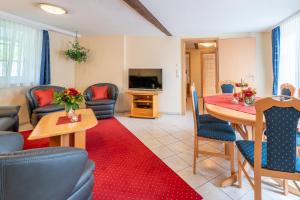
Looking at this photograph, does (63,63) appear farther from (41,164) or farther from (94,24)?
(41,164)

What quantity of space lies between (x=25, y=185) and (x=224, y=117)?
162 cm

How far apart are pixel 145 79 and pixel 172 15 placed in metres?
1.99

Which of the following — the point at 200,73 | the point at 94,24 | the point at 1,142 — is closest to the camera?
the point at 1,142

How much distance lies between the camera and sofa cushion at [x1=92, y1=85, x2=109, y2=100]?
4719 millimetres

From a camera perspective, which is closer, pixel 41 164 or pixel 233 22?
pixel 41 164

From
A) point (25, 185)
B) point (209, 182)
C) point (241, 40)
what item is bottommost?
point (209, 182)

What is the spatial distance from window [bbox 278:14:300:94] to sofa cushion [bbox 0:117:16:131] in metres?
4.98

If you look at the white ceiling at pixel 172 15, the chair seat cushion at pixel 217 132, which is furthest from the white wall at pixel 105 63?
the chair seat cushion at pixel 217 132

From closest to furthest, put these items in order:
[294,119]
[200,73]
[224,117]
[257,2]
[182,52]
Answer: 1. [294,119]
2. [224,117]
3. [257,2]
4. [182,52]
5. [200,73]

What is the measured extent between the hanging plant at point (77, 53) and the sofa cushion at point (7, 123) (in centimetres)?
261

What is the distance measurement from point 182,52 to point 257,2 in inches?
93.6

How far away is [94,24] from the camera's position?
4.13 meters

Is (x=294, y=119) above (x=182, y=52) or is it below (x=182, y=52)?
below

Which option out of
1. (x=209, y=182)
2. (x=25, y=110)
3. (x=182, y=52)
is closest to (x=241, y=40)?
(x=182, y=52)
